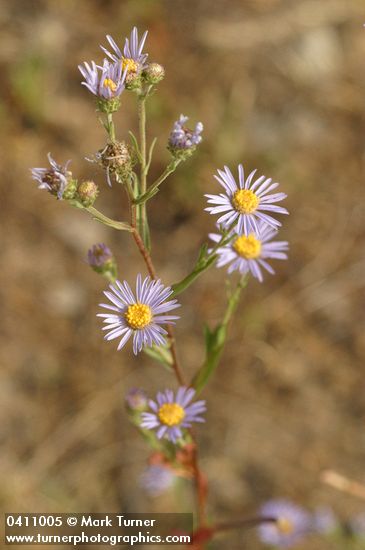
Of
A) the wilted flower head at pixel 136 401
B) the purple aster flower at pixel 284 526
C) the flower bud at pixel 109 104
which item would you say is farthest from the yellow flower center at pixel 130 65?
the purple aster flower at pixel 284 526

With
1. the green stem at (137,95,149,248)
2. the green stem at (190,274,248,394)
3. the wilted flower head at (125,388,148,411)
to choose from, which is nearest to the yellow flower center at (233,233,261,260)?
the green stem at (190,274,248,394)

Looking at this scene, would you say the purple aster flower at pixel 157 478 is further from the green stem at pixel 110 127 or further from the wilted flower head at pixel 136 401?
the green stem at pixel 110 127

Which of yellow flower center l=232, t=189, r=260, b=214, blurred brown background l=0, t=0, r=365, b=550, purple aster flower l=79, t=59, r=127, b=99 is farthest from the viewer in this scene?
blurred brown background l=0, t=0, r=365, b=550

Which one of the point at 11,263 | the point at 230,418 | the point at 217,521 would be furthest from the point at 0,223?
the point at 217,521

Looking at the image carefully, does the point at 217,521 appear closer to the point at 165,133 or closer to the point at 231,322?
the point at 231,322

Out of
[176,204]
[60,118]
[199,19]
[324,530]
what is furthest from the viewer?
[199,19]

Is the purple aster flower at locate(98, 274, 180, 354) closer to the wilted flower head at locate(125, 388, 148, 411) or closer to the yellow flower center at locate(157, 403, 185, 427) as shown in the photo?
the yellow flower center at locate(157, 403, 185, 427)
